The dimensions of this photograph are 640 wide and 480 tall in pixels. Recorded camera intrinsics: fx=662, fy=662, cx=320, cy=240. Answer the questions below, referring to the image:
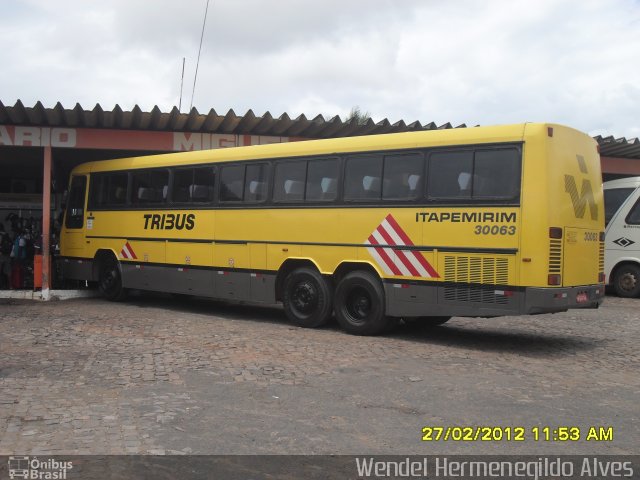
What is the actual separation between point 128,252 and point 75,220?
214cm

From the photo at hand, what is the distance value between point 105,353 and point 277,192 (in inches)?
164

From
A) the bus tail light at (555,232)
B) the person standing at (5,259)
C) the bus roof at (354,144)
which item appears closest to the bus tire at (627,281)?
the bus tail light at (555,232)

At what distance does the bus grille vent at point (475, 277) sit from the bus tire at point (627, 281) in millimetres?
8980

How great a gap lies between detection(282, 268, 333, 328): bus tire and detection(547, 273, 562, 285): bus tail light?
138 inches

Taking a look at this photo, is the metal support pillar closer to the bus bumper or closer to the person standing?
the person standing

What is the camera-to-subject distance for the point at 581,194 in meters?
9.06

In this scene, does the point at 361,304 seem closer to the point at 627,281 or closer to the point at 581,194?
the point at 581,194

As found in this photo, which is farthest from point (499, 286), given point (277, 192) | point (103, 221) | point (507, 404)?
point (103, 221)

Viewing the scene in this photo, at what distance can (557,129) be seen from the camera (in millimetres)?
8648

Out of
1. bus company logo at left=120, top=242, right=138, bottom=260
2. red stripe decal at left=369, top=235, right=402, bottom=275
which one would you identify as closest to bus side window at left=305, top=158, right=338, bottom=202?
red stripe decal at left=369, top=235, right=402, bottom=275

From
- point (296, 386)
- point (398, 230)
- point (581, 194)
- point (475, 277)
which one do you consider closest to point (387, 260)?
point (398, 230)

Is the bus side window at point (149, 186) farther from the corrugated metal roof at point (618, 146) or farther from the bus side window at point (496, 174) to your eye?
the corrugated metal roof at point (618, 146)

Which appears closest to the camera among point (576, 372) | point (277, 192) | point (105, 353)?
point (576, 372)

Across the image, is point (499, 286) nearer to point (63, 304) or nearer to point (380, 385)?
point (380, 385)
